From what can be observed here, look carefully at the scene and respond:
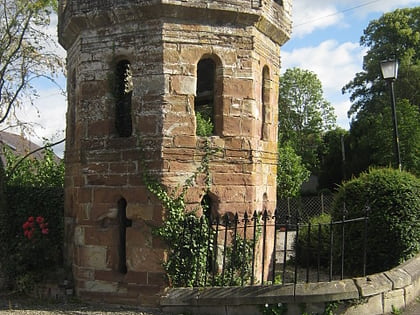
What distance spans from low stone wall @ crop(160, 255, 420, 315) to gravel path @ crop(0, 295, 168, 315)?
1.57ft

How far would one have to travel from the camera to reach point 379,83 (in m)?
26.3

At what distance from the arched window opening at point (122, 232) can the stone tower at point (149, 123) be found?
1 centimetres

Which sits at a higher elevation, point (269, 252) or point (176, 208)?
point (176, 208)

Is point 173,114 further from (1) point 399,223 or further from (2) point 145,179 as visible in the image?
(1) point 399,223

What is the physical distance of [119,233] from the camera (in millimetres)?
6652

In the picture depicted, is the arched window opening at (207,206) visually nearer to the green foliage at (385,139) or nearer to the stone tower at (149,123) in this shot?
the stone tower at (149,123)

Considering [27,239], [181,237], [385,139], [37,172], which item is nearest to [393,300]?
[181,237]

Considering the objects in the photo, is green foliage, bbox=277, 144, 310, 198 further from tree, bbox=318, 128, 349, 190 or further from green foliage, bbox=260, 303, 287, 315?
green foliage, bbox=260, 303, 287, 315

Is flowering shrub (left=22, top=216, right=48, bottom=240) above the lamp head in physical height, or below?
below

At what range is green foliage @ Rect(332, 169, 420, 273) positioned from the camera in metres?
7.29

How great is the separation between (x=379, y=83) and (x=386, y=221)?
68.0 ft

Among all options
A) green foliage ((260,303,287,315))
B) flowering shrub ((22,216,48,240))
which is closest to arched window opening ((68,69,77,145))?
flowering shrub ((22,216,48,240))

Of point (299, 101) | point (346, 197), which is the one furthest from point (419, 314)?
point (299, 101)

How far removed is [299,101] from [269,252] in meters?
26.9
